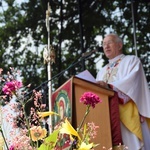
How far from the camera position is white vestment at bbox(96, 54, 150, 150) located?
2.72 m

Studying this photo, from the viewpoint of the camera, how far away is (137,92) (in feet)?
9.29

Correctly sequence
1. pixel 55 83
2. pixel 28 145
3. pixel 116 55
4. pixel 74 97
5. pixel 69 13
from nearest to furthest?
pixel 28 145 < pixel 74 97 < pixel 116 55 < pixel 55 83 < pixel 69 13

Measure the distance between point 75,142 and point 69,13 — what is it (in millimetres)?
5524

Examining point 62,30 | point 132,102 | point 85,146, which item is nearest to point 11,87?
point 85,146

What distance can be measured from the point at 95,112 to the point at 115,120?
6.5 inches

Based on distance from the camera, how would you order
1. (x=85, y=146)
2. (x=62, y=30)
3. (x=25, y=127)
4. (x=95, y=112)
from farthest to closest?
(x=62, y=30)
(x=95, y=112)
(x=25, y=127)
(x=85, y=146)

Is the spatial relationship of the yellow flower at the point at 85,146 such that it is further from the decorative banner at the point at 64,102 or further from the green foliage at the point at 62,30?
the green foliage at the point at 62,30

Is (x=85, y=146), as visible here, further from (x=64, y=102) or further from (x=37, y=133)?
(x=64, y=102)

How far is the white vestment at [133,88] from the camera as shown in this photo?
2.72 metres

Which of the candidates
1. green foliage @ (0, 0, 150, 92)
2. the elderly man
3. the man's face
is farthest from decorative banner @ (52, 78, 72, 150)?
green foliage @ (0, 0, 150, 92)

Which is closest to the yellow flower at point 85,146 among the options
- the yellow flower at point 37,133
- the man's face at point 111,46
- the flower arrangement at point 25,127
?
the flower arrangement at point 25,127

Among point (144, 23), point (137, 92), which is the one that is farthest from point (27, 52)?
point (137, 92)

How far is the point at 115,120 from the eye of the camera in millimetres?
2576

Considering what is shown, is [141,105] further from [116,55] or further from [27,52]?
[27,52]
